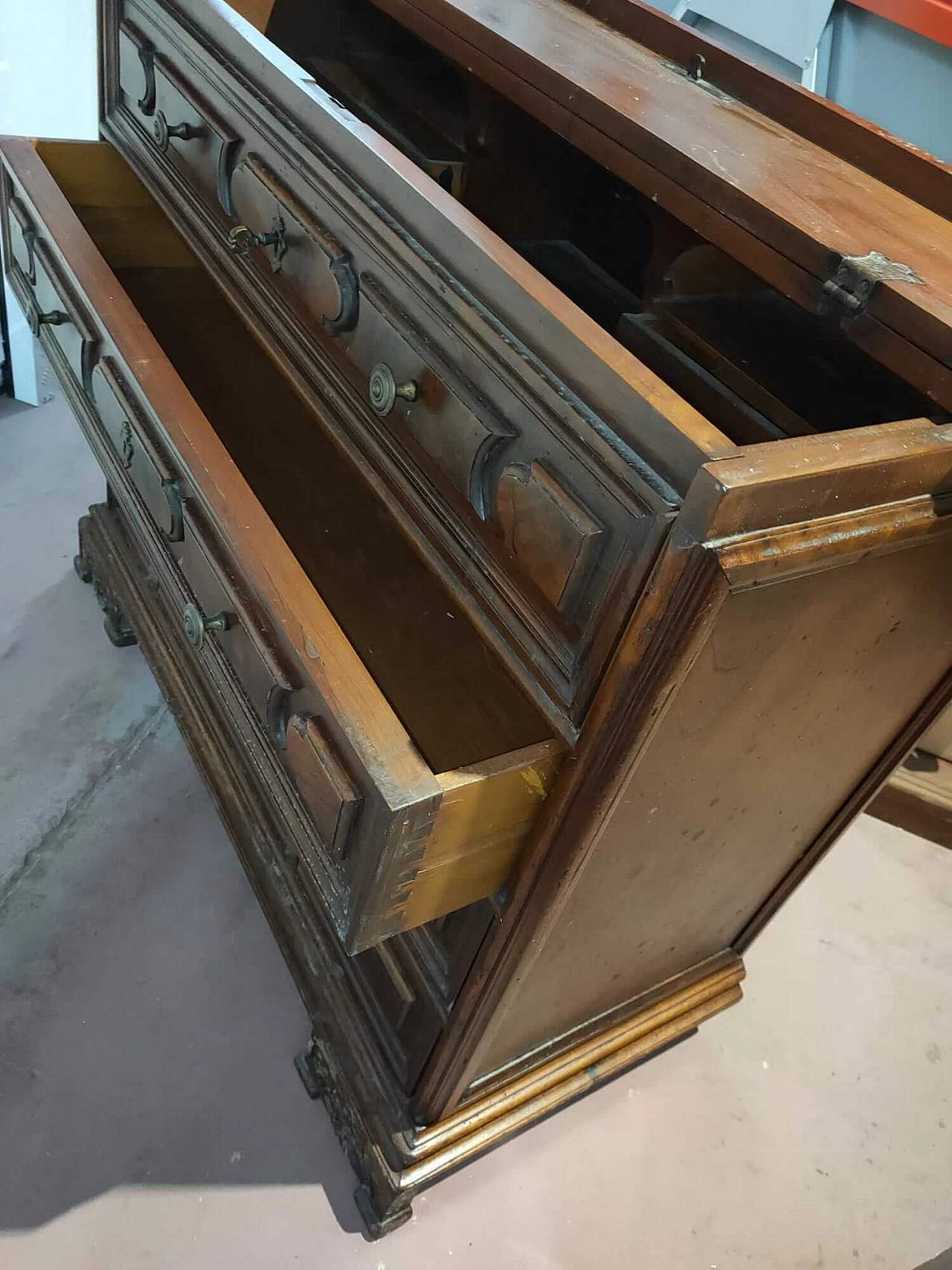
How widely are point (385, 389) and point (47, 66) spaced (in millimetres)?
1237

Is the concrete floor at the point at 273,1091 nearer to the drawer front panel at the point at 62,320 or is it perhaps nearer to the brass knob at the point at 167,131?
the drawer front panel at the point at 62,320

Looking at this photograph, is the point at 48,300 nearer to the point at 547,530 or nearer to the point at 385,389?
the point at 385,389

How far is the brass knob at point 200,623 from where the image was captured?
0.62 metres

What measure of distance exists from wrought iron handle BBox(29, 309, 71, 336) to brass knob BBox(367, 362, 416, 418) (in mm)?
393

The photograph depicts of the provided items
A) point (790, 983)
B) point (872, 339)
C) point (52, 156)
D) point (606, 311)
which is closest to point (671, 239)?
point (606, 311)

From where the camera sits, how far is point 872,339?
1.63 feet

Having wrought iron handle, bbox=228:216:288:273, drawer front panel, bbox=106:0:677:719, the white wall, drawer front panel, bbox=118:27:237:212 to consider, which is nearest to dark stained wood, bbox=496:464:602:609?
drawer front panel, bbox=106:0:677:719

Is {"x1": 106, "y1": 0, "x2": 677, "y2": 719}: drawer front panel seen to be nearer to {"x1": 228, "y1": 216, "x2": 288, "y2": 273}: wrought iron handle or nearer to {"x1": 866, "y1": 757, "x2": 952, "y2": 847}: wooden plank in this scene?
{"x1": 228, "y1": 216, "x2": 288, "y2": 273}: wrought iron handle

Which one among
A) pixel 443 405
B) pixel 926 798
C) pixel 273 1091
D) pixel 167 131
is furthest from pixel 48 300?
pixel 926 798

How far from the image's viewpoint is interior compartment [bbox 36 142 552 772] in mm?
654

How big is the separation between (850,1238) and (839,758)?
0.57m

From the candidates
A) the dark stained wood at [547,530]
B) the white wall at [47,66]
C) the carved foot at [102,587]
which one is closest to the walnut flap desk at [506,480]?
the dark stained wood at [547,530]

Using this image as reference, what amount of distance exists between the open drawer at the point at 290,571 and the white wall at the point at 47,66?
0.53 metres

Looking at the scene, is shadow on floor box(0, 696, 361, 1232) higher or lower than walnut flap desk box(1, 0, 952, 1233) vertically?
lower
